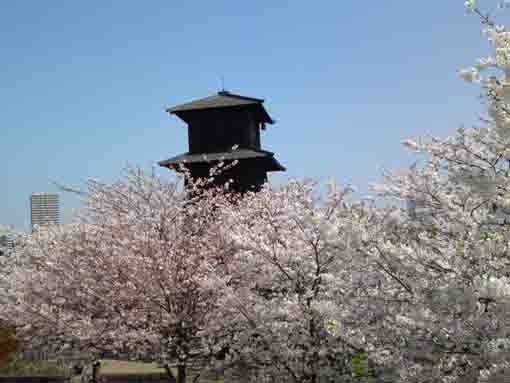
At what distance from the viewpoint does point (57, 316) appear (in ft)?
39.3

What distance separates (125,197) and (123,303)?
2.91m

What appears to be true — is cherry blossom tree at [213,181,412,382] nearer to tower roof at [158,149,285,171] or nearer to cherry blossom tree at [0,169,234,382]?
cherry blossom tree at [0,169,234,382]

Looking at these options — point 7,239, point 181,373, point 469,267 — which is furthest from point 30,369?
point 469,267

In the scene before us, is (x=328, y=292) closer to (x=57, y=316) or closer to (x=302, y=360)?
(x=302, y=360)

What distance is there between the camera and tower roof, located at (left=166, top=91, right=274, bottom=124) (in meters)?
23.1

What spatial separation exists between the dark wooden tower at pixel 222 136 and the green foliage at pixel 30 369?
341 inches

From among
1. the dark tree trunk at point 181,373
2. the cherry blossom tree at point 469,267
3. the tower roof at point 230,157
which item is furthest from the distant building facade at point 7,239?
the cherry blossom tree at point 469,267

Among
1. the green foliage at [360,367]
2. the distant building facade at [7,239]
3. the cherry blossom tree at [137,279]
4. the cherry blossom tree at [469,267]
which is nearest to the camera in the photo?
the cherry blossom tree at [469,267]

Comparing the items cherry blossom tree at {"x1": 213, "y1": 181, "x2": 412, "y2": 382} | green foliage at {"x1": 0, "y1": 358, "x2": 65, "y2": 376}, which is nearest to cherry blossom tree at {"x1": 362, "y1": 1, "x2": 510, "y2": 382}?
cherry blossom tree at {"x1": 213, "y1": 181, "x2": 412, "y2": 382}

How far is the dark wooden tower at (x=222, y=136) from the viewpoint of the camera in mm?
22266

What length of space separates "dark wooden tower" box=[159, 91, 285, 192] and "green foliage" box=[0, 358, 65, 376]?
28.4ft

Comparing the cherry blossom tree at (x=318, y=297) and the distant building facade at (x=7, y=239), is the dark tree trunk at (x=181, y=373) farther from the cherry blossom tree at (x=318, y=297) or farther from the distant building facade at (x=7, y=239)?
the distant building facade at (x=7, y=239)

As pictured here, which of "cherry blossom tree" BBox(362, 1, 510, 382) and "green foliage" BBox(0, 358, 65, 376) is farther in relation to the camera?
"green foliage" BBox(0, 358, 65, 376)

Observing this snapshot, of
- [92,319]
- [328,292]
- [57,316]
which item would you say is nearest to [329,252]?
[328,292]
